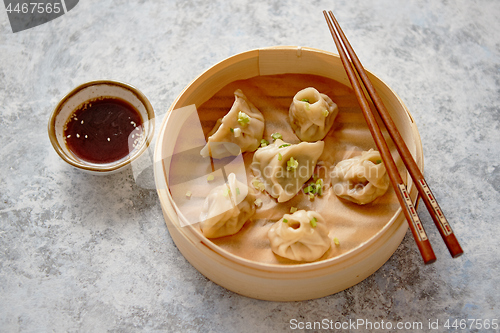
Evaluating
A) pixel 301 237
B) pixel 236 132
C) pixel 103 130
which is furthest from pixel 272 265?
pixel 103 130

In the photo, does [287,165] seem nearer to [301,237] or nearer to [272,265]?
[301,237]

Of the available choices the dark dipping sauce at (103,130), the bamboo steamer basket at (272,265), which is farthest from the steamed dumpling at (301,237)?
the dark dipping sauce at (103,130)

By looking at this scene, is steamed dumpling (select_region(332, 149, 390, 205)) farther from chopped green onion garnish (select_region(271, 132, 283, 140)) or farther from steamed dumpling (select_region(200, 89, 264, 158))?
steamed dumpling (select_region(200, 89, 264, 158))

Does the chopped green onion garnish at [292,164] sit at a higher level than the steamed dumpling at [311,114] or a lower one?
lower

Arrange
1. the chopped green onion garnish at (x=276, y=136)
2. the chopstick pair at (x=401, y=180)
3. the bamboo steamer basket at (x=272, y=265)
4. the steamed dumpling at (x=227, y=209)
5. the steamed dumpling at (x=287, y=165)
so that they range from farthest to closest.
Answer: the chopped green onion garnish at (x=276, y=136), the steamed dumpling at (x=287, y=165), the steamed dumpling at (x=227, y=209), the bamboo steamer basket at (x=272, y=265), the chopstick pair at (x=401, y=180)

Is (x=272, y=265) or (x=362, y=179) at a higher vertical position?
(x=362, y=179)

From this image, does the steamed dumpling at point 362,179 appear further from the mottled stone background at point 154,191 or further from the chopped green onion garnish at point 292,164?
the mottled stone background at point 154,191

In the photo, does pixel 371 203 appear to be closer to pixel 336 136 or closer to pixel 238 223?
pixel 336 136

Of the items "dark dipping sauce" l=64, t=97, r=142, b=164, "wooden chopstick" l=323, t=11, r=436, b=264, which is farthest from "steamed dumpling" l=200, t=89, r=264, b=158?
"wooden chopstick" l=323, t=11, r=436, b=264
